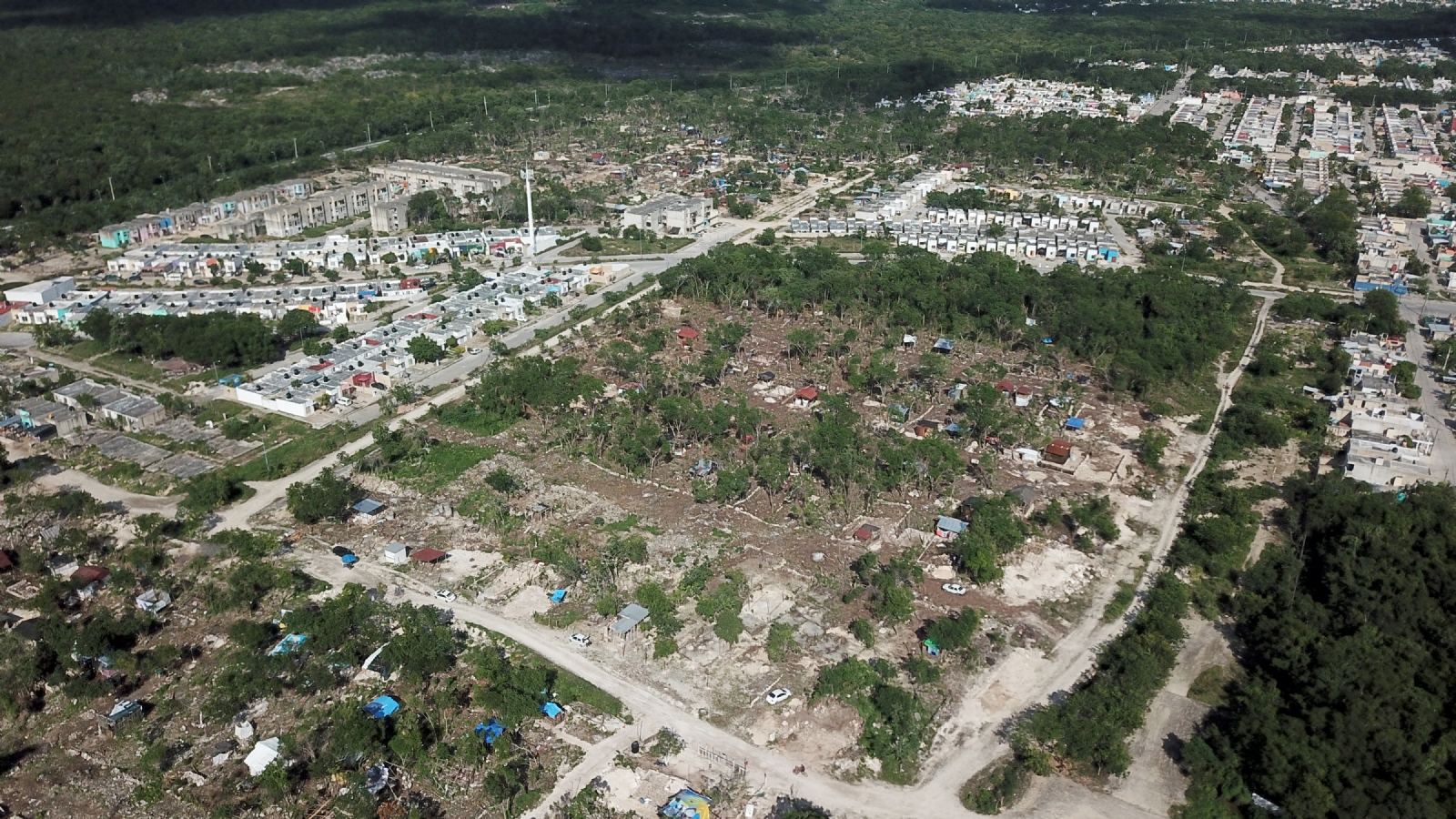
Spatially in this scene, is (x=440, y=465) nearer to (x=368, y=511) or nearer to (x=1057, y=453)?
(x=368, y=511)

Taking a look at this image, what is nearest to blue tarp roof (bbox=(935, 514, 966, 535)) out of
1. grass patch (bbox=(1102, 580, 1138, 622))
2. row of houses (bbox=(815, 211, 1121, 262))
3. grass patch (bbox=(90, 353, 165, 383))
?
grass patch (bbox=(1102, 580, 1138, 622))

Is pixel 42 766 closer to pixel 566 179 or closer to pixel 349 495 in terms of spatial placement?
pixel 349 495

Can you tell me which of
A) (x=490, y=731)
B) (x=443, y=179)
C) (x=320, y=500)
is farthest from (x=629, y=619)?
(x=443, y=179)

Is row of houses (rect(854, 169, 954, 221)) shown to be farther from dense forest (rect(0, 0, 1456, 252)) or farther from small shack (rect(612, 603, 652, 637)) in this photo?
small shack (rect(612, 603, 652, 637))

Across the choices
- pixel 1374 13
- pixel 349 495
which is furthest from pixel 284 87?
pixel 1374 13

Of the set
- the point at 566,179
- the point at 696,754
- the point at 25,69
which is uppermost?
the point at 25,69
